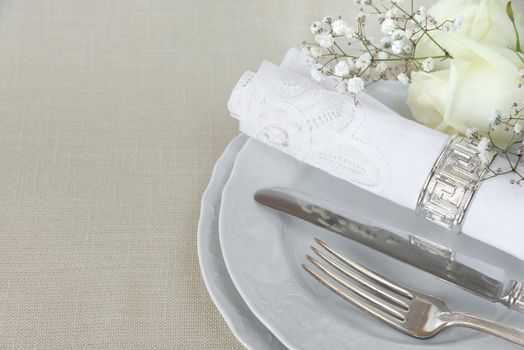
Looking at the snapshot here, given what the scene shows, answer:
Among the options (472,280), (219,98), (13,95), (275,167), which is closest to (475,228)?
(472,280)

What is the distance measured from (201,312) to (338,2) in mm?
441

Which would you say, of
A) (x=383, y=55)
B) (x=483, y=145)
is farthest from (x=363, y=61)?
(x=483, y=145)

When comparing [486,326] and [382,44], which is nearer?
[486,326]

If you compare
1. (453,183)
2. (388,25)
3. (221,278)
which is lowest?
(221,278)

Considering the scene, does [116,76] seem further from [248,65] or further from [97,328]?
[97,328]

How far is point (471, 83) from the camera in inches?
22.3

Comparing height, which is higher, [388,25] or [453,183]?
[388,25]

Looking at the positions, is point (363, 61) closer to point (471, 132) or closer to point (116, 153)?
point (471, 132)

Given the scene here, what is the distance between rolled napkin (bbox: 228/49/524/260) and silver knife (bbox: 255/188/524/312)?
3 cm

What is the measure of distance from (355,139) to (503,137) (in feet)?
0.40

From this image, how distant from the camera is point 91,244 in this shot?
593 millimetres

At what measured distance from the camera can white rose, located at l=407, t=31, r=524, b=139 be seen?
55 cm

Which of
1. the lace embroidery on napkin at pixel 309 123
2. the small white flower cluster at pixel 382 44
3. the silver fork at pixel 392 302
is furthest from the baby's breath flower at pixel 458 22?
the silver fork at pixel 392 302

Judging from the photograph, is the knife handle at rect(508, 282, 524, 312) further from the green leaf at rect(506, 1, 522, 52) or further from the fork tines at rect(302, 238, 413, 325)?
the green leaf at rect(506, 1, 522, 52)
